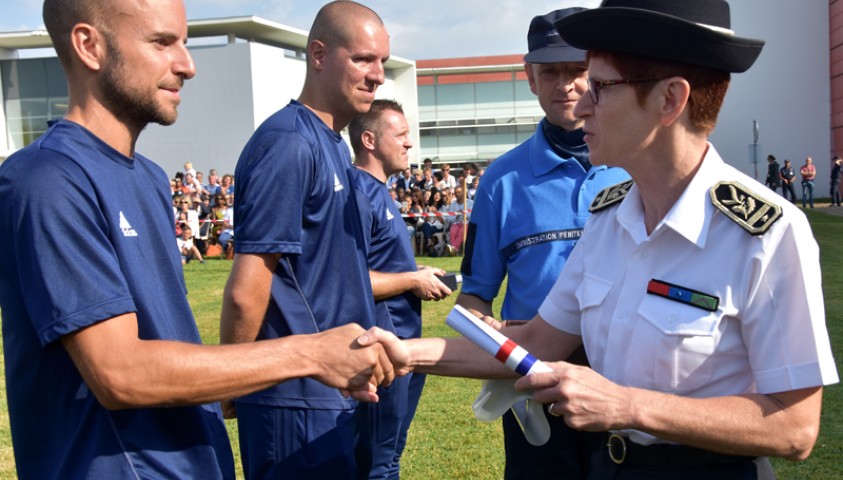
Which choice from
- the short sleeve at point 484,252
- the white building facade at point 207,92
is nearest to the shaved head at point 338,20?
the short sleeve at point 484,252

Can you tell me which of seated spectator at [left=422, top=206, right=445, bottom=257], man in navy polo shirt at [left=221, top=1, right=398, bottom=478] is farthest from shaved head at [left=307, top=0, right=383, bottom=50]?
seated spectator at [left=422, top=206, right=445, bottom=257]

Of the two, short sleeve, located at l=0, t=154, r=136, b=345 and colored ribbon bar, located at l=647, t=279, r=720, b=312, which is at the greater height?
short sleeve, located at l=0, t=154, r=136, b=345

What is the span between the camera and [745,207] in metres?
2.08

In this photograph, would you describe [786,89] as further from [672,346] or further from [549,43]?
[672,346]

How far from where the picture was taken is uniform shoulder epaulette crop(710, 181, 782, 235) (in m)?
2.01

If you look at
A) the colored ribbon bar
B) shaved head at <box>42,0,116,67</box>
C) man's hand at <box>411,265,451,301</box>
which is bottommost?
man's hand at <box>411,265,451,301</box>

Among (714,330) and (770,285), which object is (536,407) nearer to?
(714,330)

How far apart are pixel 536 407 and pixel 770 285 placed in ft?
2.80

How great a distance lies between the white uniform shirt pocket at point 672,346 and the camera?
81.9 inches

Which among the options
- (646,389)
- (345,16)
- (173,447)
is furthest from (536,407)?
(345,16)

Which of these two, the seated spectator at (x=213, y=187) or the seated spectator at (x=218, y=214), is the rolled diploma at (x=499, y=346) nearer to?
the seated spectator at (x=218, y=214)

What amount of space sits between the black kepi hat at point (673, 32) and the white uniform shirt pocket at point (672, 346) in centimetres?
66

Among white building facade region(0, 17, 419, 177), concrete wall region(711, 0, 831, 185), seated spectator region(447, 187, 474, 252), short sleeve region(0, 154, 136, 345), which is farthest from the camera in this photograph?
concrete wall region(711, 0, 831, 185)

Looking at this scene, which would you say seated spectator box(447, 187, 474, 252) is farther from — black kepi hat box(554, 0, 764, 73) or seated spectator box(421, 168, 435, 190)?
black kepi hat box(554, 0, 764, 73)
